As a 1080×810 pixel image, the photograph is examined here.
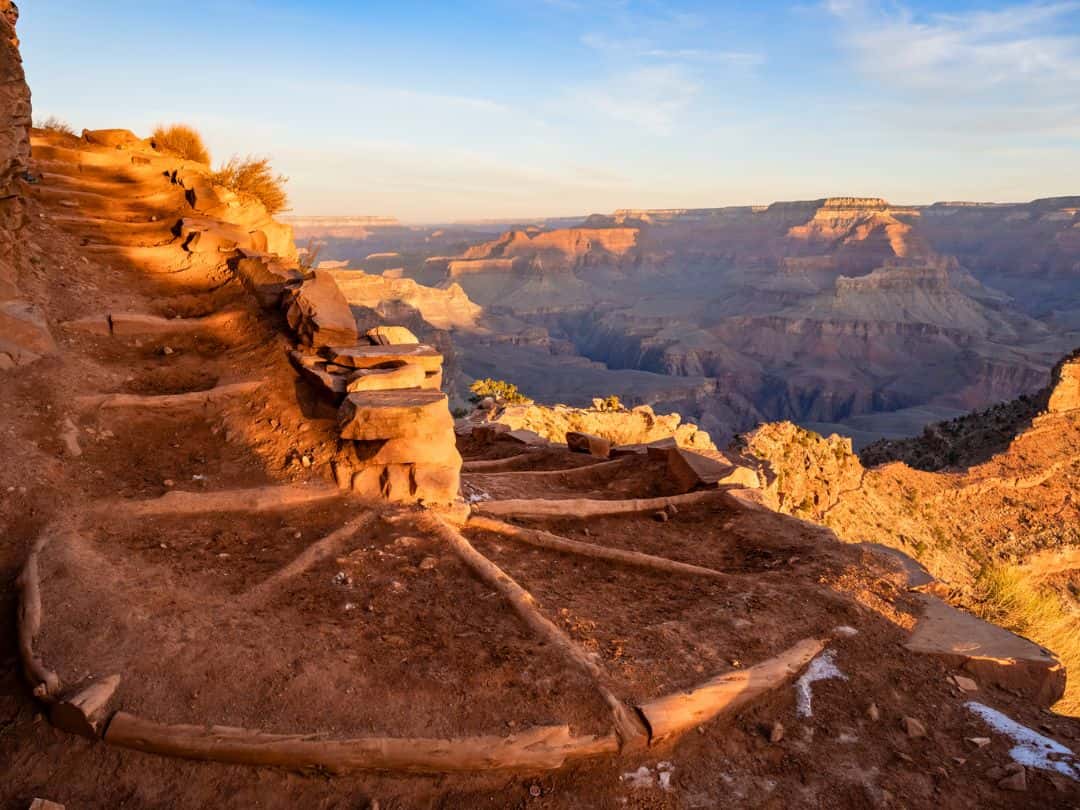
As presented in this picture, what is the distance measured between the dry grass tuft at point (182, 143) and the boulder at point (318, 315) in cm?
987

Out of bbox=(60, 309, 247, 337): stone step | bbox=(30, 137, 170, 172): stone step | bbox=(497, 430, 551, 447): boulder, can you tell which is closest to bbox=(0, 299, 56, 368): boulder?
bbox=(60, 309, 247, 337): stone step

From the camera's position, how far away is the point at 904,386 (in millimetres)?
86125

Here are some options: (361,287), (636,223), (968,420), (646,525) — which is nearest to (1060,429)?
(968,420)

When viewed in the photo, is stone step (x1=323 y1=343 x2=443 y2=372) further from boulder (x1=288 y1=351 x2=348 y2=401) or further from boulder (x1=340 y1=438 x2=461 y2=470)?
boulder (x1=340 y1=438 x2=461 y2=470)

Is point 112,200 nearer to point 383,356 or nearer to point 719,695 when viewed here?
point 383,356

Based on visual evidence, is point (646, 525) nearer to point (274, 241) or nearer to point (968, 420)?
point (274, 241)

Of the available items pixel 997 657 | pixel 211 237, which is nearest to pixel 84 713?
pixel 997 657

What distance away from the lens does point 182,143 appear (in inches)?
598

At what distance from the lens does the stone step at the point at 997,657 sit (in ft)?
13.5

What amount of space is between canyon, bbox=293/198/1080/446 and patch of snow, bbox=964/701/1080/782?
6755 centimetres

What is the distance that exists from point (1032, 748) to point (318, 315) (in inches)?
254

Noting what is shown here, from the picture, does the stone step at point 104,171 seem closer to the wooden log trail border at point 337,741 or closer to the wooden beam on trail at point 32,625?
the wooden beam on trail at point 32,625

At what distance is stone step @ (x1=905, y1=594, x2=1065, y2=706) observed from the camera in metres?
4.11

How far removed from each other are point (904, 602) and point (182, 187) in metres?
13.1
